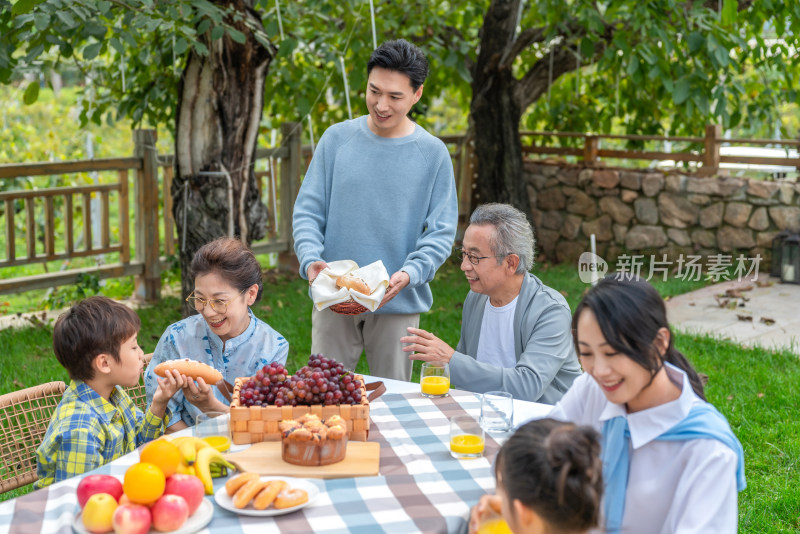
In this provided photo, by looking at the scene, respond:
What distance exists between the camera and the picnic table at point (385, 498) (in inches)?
73.4

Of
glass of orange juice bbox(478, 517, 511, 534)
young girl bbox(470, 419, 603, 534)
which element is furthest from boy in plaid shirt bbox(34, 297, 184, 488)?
young girl bbox(470, 419, 603, 534)

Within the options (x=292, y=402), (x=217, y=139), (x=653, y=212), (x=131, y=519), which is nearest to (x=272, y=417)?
(x=292, y=402)

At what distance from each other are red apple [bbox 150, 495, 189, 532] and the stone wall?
25.4 ft

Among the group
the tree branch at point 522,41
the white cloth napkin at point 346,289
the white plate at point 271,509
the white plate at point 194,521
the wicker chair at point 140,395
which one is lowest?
the wicker chair at point 140,395

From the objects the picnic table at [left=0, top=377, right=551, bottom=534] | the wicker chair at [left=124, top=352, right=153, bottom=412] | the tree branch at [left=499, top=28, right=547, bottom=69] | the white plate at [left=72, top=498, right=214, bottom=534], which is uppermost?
the tree branch at [left=499, top=28, right=547, bottom=69]

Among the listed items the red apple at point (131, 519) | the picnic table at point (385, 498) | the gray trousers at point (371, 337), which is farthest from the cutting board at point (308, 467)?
the gray trousers at point (371, 337)

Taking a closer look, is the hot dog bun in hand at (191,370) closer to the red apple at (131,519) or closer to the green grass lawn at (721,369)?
the red apple at (131,519)

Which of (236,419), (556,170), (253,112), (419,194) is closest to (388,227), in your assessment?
(419,194)

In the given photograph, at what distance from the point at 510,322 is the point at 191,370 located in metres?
1.29

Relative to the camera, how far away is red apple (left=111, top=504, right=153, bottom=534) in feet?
5.78

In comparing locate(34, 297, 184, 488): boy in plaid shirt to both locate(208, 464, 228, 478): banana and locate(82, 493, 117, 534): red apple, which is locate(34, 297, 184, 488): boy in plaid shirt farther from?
locate(82, 493, 117, 534): red apple

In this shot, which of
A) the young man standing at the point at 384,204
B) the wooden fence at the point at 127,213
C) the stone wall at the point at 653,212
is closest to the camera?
the young man standing at the point at 384,204

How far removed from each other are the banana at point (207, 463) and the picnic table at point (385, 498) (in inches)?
1.3

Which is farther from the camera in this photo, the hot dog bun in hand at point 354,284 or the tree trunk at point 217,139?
the tree trunk at point 217,139
